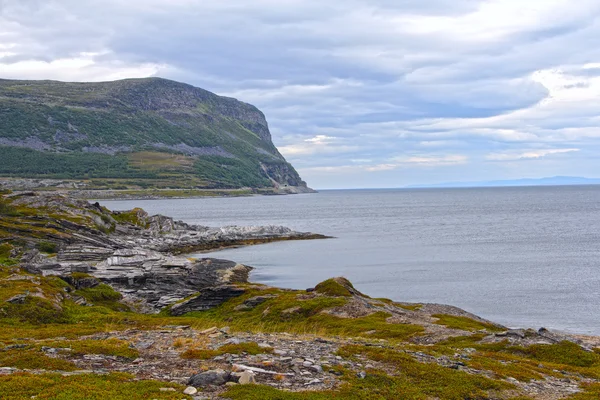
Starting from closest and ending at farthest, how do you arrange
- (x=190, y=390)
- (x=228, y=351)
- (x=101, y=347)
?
1. (x=190, y=390)
2. (x=228, y=351)
3. (x=101, y=347)

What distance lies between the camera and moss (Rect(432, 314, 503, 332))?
4047cm

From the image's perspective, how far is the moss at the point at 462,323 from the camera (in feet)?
133

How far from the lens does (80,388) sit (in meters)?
16.7

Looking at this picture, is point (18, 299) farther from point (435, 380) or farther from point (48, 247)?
point (48, 247)

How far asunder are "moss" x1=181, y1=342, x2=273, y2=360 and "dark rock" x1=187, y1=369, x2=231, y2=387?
361 centimetres

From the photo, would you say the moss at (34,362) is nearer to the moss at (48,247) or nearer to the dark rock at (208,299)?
the dark rock at (208,299)

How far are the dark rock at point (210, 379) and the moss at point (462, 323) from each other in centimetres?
2483

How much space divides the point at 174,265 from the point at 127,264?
6.10 m

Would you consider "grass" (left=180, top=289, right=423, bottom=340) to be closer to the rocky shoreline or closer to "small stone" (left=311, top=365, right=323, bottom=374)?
the rocky shoreline

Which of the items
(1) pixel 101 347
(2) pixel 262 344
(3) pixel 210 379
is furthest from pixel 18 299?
(3) pixel 210 379

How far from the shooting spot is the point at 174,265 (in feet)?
238

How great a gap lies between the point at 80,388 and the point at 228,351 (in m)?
7.61

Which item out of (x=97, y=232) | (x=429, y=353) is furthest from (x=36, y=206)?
(x=429, y=353)

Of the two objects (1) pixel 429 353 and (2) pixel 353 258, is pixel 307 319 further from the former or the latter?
(2) pixel 353 258
